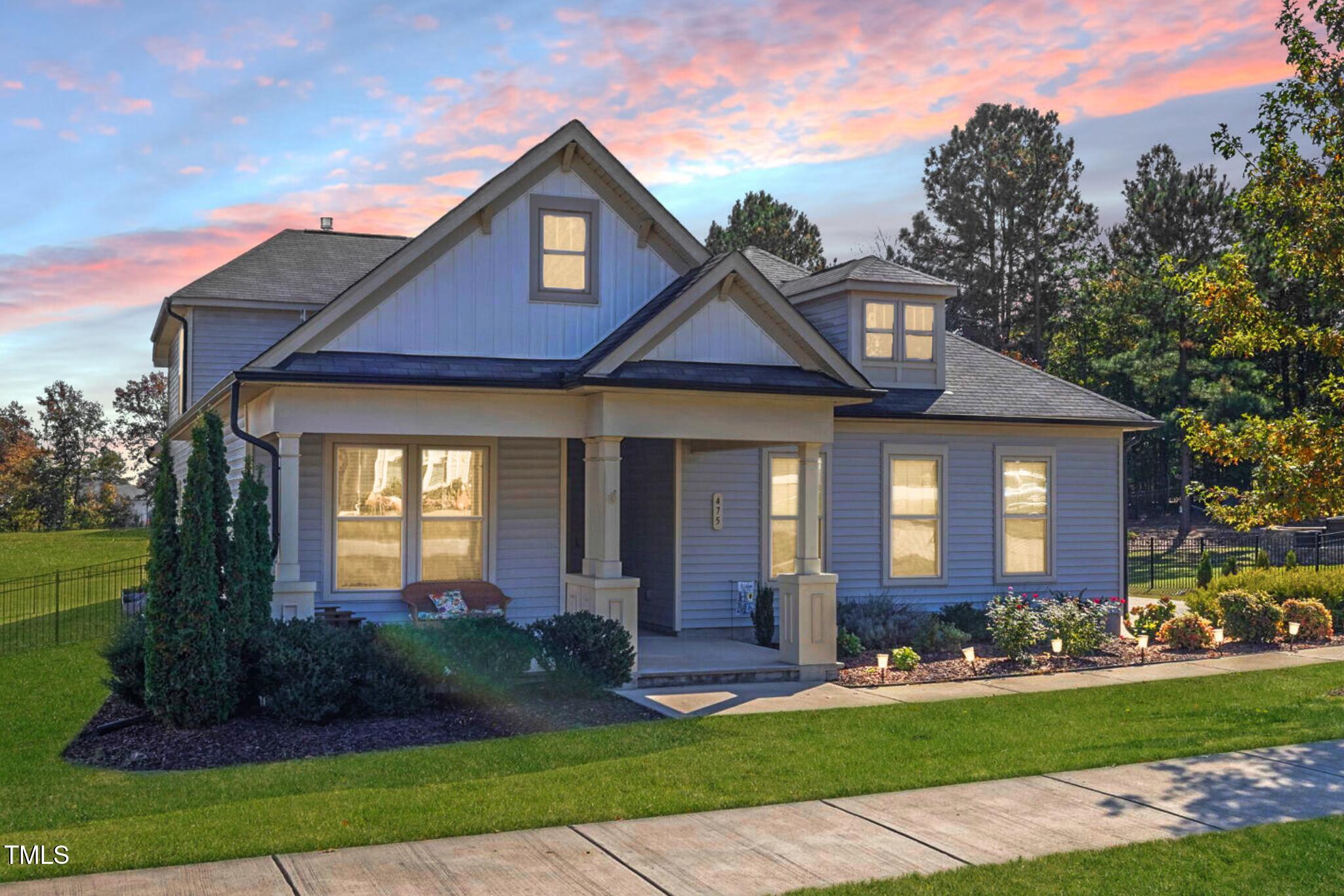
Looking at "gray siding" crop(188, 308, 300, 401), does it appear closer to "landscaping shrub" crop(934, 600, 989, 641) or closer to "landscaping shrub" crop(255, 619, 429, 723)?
"landscaping shrub" crop(255, 619, 429, 723)

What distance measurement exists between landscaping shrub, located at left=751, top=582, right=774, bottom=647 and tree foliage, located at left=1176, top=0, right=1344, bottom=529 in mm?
5934

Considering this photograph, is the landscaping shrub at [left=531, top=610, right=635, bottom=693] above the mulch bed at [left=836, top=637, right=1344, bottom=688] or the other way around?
above

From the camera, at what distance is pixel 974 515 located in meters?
19.4

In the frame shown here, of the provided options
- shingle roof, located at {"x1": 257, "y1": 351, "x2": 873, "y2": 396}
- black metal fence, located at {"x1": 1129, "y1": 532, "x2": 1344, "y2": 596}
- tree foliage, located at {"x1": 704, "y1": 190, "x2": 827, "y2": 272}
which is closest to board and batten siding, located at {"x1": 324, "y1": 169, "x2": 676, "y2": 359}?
shingle roof, located at {"x1": 257, "y1": 351, "x2": 873, "y2": 396}

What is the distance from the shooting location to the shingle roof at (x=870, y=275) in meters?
19.1

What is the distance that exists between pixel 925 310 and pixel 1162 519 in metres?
32.0

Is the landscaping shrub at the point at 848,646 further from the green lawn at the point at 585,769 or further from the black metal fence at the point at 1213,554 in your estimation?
the black metal fence at the point at 1213,554

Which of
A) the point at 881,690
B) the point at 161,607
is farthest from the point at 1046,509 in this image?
the point at 161,607

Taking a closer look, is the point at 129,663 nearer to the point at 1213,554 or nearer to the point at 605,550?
the point at 605,550

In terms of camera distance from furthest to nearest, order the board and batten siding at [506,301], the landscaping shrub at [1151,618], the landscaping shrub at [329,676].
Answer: the landscaping shrub at [1151,618], the board and batten siding at [506,301], the landscaping shrub at [329,676]

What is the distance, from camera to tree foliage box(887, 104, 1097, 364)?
52531 mm

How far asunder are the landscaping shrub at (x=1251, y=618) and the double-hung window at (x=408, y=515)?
11.2m

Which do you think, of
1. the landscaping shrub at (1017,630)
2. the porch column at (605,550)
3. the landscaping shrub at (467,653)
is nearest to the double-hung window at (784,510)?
the landscaping shrub at (1017,630)

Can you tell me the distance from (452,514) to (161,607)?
5.03 meters
